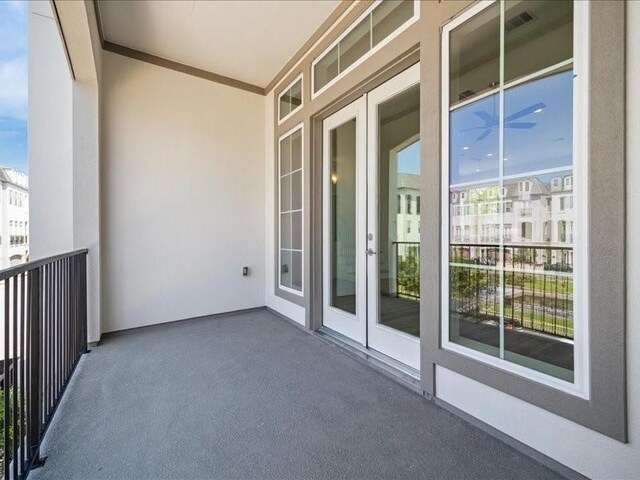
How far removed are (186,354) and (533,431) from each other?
2724 mm

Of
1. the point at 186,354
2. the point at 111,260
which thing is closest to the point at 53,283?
the point at 186,354

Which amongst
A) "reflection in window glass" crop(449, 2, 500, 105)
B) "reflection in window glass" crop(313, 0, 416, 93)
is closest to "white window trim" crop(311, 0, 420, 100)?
"reflection in window glass" crop(313, 0, 416, 93)

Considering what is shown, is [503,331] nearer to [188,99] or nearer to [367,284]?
[367,284]

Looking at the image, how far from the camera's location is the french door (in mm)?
2512

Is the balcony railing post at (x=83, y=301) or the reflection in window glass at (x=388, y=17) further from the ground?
the reflection in window glass at (x=388, y=17)

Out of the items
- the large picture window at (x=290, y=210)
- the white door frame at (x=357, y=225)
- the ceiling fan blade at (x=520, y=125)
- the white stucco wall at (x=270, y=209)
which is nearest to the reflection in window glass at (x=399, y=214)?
the white door frame at (x=357, y=225)

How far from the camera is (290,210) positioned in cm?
Answer: 399

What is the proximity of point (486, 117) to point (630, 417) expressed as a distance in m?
1.61

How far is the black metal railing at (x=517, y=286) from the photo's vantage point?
1533 mm

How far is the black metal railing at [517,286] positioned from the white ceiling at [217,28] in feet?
8.64

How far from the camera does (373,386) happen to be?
2.29 meters

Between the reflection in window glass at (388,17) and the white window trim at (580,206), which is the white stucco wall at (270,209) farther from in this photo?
the white window trim at (580,206)

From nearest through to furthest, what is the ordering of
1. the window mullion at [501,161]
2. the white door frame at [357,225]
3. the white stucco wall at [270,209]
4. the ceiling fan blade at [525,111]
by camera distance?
the ceiling fan blade at [525,111] < the window mullion at [501,161] < the white door frame at [357,225] < the white stucco wall at [270,209]

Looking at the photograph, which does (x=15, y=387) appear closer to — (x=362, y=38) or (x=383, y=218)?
(x=383, y=218)
